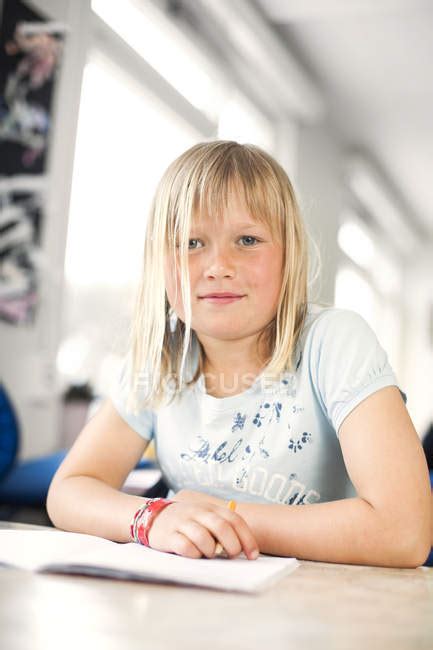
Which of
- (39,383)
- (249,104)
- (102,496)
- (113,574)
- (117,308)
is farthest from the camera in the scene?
(249,104)

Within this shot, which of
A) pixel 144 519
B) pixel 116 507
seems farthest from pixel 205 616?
pixel 116 507

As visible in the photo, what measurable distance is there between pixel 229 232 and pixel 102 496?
0.42m

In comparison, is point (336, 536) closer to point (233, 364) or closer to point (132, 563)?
point (132, 563)

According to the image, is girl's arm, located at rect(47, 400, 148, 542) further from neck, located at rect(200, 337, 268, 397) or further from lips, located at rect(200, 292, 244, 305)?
lips, located at rect(200, 292, 244, 305)

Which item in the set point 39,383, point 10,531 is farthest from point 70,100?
point 10,531

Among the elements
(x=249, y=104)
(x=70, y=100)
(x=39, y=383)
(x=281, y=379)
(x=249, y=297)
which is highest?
(x=249, y=104)

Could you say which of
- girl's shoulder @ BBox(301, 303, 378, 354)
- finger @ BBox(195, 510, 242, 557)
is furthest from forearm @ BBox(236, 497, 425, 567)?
girl's shoulder @ BBox(301, 303, 378, 354)

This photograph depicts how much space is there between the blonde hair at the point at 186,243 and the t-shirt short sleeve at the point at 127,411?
15mm

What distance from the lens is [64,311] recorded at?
3.43 m

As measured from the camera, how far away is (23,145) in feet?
10.2

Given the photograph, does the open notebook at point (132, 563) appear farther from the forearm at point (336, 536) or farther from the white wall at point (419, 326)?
the white wall at point (419, 326)

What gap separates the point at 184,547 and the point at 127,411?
0.48 m

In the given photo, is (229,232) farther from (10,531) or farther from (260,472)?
(10,531)

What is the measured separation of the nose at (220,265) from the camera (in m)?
1.10
